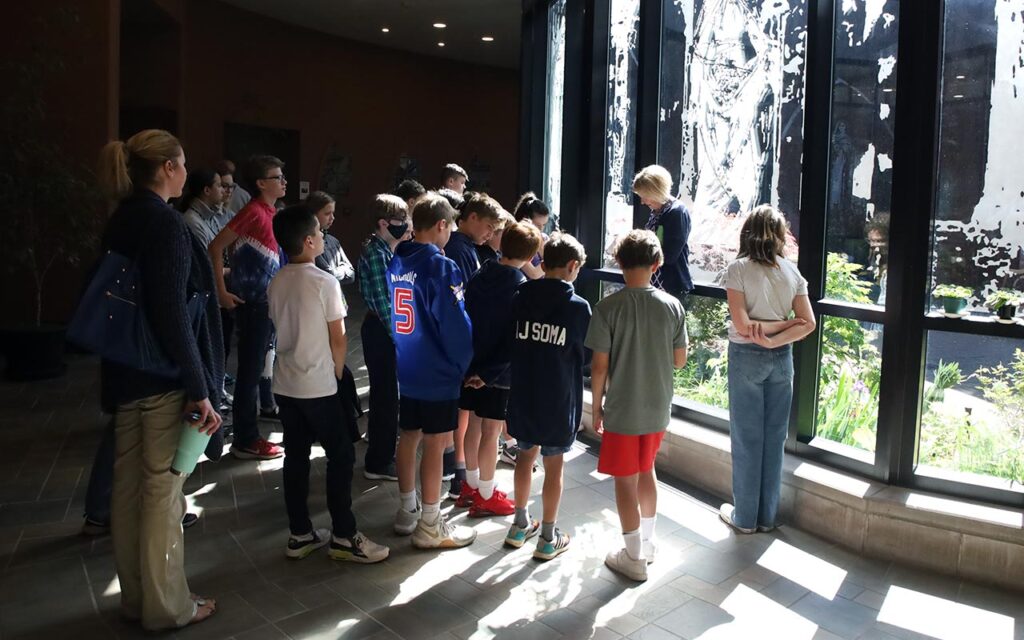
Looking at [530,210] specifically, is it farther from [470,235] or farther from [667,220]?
[470,235]

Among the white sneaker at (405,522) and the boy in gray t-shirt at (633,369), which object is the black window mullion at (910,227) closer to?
the boy in gray t-shirt at (633,369)

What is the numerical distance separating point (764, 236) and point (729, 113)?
1.33m

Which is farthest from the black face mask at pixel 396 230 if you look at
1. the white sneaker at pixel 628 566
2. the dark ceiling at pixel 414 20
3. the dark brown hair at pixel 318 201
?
the dark ceiling at pixel 414 20

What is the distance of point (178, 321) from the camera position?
2.37 m

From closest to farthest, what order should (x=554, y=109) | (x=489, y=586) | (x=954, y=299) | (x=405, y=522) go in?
(x=489, y=586) < (x=954, y=299) < (x=405, y=522) < (x=554, y=109)

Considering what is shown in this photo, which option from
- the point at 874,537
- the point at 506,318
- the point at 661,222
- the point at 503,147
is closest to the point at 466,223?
the point at 506,318

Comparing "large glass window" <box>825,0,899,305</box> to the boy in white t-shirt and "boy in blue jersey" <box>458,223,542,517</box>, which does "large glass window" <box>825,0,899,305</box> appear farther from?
the boy in white t-shirt

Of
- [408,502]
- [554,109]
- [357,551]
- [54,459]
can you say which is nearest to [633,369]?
[408,502]

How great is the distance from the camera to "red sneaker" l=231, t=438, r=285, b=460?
433 cm

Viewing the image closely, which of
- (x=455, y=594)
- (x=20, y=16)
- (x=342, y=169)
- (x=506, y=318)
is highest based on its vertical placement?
(x=20, y=16)

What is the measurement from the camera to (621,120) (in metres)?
5.32

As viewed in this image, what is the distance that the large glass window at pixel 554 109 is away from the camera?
6.11 metres

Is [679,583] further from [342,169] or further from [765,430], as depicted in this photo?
[342,169]

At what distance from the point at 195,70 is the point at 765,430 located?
352 inches
